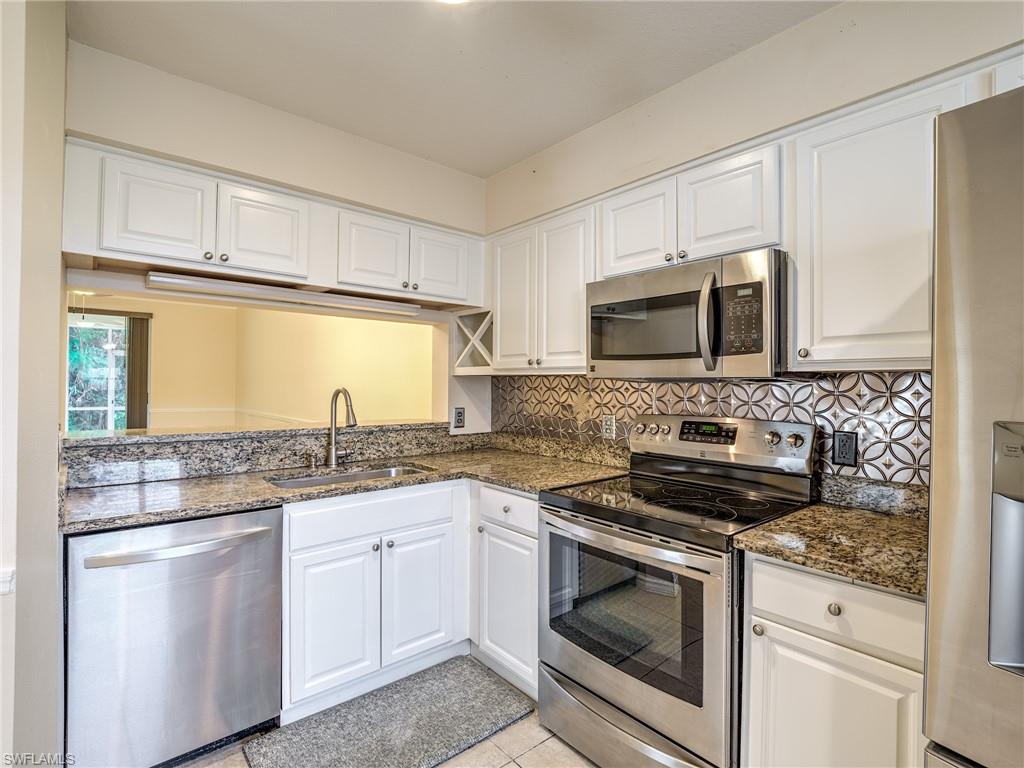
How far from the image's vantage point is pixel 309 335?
478cm

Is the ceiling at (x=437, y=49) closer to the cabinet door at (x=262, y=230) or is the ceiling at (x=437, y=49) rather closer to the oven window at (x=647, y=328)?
the cabinet door at (x=262, y=230)

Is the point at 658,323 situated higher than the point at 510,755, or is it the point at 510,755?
the point at 658,323

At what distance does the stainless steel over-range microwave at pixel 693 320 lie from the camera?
162 centimetres

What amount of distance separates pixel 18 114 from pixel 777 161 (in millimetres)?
2211

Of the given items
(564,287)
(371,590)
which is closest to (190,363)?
(371,590)

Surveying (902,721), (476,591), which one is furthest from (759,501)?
(476,591)

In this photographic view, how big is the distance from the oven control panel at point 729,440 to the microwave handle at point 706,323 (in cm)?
37

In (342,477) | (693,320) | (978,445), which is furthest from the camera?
(342,477)

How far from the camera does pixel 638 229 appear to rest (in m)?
2.07

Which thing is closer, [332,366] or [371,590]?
[371,590]

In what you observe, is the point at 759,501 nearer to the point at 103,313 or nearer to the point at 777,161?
the point at 777,161

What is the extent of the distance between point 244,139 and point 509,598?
85.5 inches

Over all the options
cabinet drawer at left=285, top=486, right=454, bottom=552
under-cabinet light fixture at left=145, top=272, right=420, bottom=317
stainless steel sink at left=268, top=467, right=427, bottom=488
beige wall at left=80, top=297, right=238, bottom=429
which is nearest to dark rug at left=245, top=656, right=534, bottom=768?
cabinet drawer at left=285, top=486, right=454, bottom=552

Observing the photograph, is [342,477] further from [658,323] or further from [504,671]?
[658,323]
